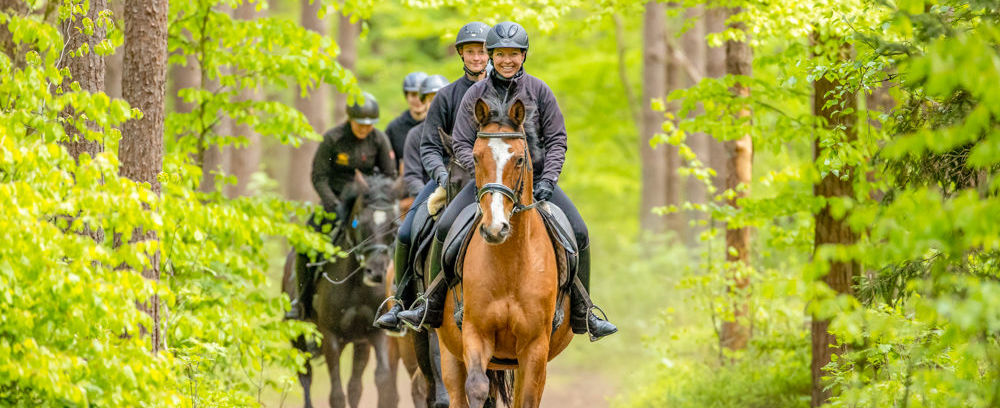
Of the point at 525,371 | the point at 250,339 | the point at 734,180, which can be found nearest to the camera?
the point at 525,371

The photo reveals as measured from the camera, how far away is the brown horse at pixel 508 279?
7543 millimetres

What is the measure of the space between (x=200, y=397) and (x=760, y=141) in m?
6.15

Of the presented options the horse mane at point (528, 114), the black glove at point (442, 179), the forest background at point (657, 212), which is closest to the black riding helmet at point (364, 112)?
the forest background at point (657, 212)

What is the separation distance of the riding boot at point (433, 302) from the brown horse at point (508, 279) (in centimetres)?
19

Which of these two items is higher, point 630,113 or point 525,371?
point 630,113

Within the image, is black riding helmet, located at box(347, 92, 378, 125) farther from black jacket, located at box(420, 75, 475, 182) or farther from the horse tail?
the horse tail

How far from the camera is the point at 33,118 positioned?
21.2 feet

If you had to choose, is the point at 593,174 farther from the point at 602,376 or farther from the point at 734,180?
the point at 734,180

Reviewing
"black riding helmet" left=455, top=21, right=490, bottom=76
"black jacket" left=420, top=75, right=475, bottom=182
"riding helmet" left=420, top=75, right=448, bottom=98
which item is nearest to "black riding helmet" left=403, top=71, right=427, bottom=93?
"riding helmet" left=420, top=75, right=448, bottom=98

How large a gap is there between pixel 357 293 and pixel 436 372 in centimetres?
308

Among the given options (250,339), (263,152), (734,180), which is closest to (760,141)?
(734,180)

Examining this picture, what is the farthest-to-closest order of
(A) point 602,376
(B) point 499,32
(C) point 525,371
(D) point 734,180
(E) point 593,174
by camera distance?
(E) point 593,174 → (A) point 602,376 → (D) point 734,180 → (B) point 499,32 → (C) point 525,371

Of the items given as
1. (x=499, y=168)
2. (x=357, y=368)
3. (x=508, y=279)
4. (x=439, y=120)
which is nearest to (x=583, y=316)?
(x=508, y=279)

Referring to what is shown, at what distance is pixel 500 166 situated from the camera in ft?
24.4
